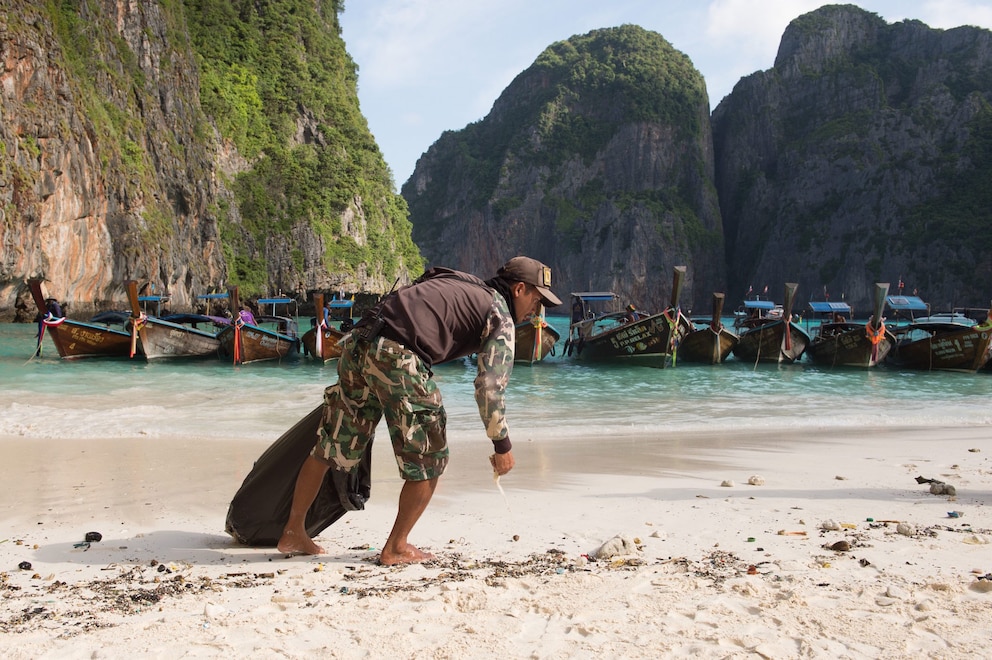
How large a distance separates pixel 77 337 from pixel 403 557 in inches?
750

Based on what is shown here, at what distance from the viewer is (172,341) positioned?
20344 millimetres

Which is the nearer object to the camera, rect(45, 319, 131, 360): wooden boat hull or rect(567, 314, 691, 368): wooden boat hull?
rect(45, 319, 131, 360): wooden boat hull

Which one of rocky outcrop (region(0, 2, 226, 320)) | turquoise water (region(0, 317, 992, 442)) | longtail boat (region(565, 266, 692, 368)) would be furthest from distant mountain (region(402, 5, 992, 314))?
turquoise water (region(0, 317, 992, 442))

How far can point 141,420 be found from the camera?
376 inches

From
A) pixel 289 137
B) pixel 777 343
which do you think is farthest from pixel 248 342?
pixel 289 137

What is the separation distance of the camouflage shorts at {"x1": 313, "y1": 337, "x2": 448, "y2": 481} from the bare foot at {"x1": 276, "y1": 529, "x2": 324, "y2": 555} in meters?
0.39

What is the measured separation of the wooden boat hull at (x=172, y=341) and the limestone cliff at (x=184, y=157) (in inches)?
442

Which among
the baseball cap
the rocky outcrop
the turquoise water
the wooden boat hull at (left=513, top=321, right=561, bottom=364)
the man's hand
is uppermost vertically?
the rocky outcrop

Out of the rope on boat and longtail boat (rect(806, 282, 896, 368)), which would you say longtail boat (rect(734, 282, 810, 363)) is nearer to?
longtail boat (rect(806, 282, 896, 368))

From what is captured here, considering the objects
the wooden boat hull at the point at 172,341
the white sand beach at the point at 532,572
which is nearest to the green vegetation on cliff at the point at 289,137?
the wooden boat hull at the point at 172,341

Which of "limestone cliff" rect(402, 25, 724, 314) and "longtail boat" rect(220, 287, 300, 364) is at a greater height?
"limestone cliff" rect(402, 25, 724, 314)

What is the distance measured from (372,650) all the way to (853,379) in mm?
17883

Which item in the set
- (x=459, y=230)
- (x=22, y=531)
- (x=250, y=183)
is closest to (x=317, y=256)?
(x=250, y=183)

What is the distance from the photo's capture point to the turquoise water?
934 centimetres
